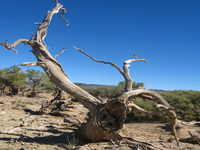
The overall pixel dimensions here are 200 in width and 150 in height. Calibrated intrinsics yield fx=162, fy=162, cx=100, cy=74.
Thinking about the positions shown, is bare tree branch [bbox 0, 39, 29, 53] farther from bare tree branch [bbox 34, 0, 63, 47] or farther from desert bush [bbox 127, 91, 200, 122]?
desert bush [bbox 127, 91, 200, 122]

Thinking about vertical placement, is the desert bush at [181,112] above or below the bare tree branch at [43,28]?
below

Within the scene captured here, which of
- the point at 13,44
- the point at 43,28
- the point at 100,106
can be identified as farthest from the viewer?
the point at 43,28

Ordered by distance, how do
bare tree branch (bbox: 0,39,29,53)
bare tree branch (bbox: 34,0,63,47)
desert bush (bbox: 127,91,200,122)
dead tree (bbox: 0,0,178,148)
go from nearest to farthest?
dead tree (bbox: 0,0,178,148)
bare tree branch (bbox: 0,39,29,53)
bare tree branch (bbox: 34,0,63,47)
desert bush (bbox: 127,91,200,122)

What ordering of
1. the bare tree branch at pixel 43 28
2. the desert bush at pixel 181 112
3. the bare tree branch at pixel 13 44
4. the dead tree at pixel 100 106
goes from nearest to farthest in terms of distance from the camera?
the dead tree at pixel 100 106
the bare tree branch at pixel 13 44
the bare tree branch at pixel 43 28
the desert bush at pixel 181 112

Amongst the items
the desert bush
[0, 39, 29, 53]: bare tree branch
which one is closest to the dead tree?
[0, 39, 29, 53]: bare tree branch

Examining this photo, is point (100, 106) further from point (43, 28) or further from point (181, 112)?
point (181, 112)

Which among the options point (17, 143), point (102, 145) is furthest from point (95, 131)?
point (17, 143)

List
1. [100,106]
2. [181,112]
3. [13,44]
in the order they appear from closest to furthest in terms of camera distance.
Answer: [100,106] → [13,44] → [181,112]

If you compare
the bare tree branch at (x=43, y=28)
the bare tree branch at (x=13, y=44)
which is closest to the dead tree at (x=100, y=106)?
the bare tree branch at (x=13, y=44)

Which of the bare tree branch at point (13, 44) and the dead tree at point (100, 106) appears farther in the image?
the bare tree branch at point (13, 44)

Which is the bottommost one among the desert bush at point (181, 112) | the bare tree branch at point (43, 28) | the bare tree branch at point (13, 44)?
the desert bush at point (181, 112)

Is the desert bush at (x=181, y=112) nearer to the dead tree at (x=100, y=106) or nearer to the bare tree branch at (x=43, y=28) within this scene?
the dead tree at (x=100, y=106)

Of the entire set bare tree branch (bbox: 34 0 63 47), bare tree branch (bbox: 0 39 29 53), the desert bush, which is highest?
bare tree branch (bbox: 34 0 63 47)

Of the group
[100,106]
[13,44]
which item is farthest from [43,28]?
[100,106]
